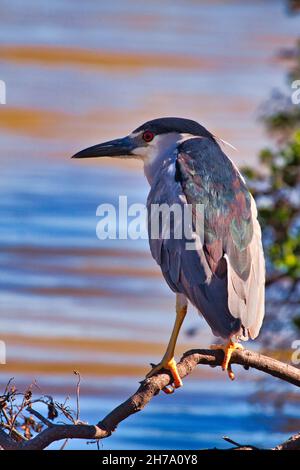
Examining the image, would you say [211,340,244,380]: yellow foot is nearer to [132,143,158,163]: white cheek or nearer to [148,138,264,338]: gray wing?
[148,138,264,338]: gray wing

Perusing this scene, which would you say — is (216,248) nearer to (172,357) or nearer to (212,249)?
(212,249)

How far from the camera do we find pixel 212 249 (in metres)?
3.05

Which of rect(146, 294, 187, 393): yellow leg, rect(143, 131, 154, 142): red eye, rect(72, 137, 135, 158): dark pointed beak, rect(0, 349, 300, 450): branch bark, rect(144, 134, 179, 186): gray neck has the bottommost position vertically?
rect(0, 349, 300, 450): branch bark

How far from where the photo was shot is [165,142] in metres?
3.52

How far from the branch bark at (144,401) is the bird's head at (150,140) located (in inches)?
31.8

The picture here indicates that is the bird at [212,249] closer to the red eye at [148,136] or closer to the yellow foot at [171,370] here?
the yellow foot at [171,370]

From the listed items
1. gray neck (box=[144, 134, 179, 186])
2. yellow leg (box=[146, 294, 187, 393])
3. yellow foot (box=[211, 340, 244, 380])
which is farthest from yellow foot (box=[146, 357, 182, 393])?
gray neck (box=[144, 134, 179, 186])

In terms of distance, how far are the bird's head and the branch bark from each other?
0.81 m

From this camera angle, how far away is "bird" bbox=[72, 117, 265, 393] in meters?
2.97

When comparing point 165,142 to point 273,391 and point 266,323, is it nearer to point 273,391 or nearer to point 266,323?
point 266,323

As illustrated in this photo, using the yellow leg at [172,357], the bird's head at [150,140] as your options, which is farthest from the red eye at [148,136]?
the yellow leg at [172,357]

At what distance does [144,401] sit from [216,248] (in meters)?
0.65

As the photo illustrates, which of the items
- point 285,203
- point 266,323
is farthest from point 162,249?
point 266,323

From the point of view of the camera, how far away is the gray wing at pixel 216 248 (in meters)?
2.97
